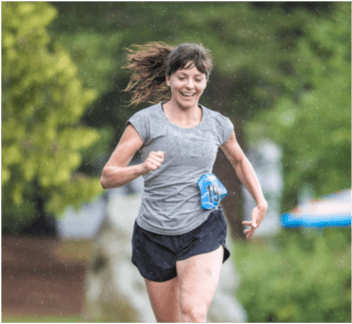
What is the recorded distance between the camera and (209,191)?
2.95 metres

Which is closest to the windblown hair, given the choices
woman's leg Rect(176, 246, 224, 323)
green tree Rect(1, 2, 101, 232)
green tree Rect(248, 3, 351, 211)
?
woman's leg Rect(176, 246, 224, 323)

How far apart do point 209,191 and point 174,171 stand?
22 centimetres

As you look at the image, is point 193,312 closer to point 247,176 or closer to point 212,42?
point 247,176

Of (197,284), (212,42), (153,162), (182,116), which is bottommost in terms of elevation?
(197,284)

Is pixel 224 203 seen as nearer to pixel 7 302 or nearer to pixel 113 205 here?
pixel 113 205

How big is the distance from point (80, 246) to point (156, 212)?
807 cm

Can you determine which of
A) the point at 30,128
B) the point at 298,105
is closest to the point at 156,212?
the point at 30,128

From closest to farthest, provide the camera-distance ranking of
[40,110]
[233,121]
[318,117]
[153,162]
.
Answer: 1. [153,162]
2. [40,110]
3. [318,117]
4. [233,121]

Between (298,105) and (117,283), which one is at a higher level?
(298,105)

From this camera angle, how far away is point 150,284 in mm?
3057

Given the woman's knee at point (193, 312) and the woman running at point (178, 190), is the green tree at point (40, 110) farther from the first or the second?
the woman's knee at point (193, 312)

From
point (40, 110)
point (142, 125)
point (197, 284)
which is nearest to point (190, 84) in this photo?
point (142, 125)

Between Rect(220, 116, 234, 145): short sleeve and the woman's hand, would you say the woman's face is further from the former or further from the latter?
the woman's hand

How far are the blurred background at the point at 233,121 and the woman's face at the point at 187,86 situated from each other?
16.6 feet
